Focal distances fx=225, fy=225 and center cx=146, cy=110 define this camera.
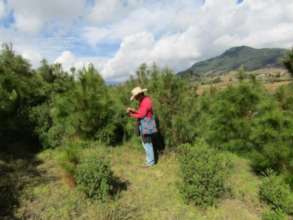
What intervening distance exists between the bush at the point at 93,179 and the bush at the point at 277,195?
278 centimetres

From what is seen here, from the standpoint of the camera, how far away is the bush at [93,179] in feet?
12.7

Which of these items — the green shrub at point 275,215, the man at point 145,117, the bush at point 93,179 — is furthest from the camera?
the man at point 145,117

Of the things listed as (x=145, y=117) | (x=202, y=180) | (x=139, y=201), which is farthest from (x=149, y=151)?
(x=202, y=180)

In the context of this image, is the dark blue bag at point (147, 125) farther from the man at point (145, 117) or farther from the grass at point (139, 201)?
the grass at point (139, 201)

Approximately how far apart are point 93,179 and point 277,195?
317 centimetres

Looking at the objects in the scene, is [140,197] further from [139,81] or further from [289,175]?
[139,81]

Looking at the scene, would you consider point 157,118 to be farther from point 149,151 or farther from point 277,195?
point 277,195

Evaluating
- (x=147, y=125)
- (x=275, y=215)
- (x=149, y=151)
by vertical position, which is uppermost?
(x=147, y=125)

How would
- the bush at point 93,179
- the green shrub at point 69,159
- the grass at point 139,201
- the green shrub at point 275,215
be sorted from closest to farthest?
the green shrub at point 275,215 < the grass at point 139,201 < the bush at point 93,179 < the green shrub at point 69,159

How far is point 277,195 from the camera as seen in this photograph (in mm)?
3848

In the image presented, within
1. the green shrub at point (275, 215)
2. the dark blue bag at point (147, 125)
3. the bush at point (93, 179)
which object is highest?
the dark blue bag at point (147, 125)

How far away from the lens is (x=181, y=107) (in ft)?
19.9

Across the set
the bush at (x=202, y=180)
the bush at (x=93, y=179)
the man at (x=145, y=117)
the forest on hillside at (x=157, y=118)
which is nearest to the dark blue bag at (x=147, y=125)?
the man at (x=145, y=117)

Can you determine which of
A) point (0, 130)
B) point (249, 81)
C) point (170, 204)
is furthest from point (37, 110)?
point (249, 81)
